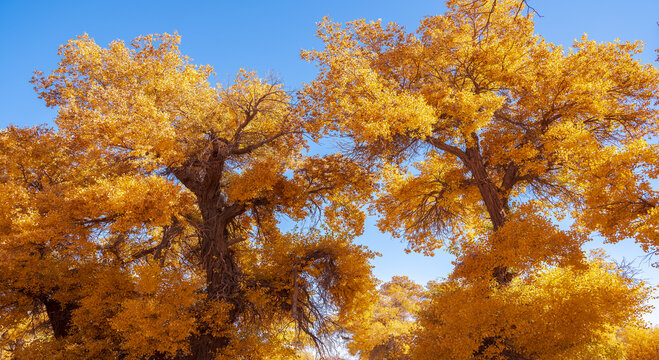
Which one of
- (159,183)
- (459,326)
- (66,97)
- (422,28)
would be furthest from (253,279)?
(422,28)

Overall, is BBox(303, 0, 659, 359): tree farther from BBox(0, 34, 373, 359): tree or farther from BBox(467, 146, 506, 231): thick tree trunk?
BBox(0, 34, 373, 359): tree

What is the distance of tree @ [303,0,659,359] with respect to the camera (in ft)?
30.6

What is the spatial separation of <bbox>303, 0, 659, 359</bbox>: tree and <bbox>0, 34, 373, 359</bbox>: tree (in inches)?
97.4

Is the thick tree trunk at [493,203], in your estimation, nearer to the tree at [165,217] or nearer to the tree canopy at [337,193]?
the tree canopy at [337,193]

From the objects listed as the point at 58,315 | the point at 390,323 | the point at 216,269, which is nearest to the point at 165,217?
the point at 216,269

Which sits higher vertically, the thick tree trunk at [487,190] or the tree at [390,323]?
the thick tree trunk at [487,190]

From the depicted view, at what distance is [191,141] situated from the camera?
506 inches

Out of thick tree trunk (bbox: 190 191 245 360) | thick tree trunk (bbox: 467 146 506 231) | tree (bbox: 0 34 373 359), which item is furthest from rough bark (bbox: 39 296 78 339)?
thick tree trunk (bbox: 467 146 506 231)

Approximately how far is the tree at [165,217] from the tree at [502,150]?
8.11ft

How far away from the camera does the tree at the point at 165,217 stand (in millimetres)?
10148

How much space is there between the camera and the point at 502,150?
11477 millimetres

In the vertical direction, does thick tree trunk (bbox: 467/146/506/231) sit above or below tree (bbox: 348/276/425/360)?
above

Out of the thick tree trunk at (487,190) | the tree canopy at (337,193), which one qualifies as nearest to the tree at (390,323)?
the tree canopy at (337,193)

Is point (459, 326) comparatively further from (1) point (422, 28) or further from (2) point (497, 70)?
(1) point (422, 28)
